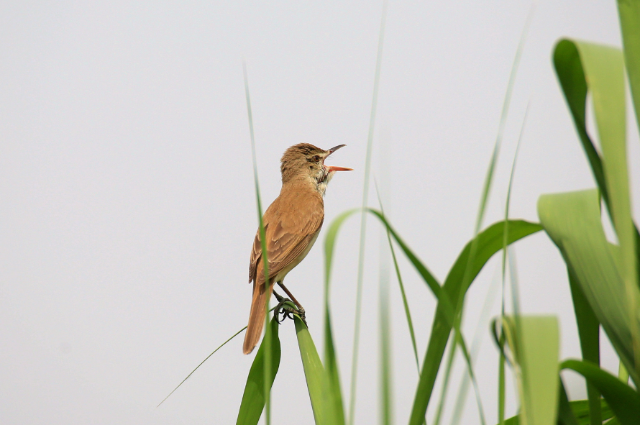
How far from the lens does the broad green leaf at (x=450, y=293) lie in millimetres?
1022

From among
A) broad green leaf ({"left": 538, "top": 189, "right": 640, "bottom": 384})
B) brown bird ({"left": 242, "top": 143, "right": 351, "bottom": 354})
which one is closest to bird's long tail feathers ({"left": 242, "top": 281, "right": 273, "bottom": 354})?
brown bird ({"left": 242, "top": 143, "right": 351, "bottom": 354})

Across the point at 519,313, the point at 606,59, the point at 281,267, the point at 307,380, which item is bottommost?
the point at 281,267

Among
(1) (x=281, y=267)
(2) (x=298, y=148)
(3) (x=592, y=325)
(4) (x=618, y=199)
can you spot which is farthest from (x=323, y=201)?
(4) (x=618, y=199)

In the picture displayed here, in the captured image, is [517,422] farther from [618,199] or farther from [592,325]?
[618,199]

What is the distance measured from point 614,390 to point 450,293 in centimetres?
37

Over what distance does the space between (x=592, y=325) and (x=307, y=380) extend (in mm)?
813

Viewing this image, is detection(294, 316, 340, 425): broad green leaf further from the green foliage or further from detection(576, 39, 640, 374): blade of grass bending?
detection(576, 39, 640, 374): blade of grass bending

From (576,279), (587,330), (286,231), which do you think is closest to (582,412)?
(587,330)

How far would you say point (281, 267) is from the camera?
148 inches

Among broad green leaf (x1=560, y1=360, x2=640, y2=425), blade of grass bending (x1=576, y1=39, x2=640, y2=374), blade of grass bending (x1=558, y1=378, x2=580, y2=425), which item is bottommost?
blade of grass bending (x1=558, y1=378, x2=580, y2=425)

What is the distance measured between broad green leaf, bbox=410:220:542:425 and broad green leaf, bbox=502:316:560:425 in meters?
0.17

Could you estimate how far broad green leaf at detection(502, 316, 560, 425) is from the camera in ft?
2.56

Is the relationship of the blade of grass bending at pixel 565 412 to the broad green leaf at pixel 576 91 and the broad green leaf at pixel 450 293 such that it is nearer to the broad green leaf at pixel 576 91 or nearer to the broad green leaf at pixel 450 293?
the broad green leaf at pixel 450 293

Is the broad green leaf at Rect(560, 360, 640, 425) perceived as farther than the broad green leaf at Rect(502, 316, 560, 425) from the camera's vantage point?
Yes
